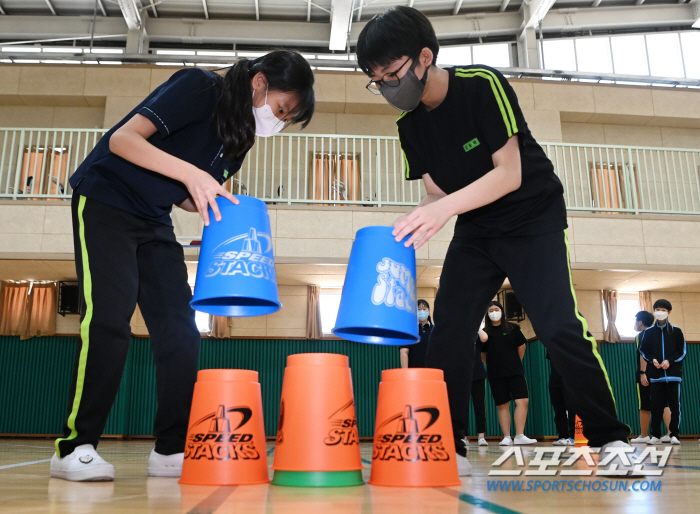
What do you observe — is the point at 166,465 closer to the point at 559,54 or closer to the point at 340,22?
the point at 340,22

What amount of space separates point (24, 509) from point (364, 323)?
764 mm

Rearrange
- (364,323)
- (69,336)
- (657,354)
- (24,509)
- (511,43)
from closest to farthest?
(24,509)
(364,323)
(657,354)
(69,336)
(511,43)

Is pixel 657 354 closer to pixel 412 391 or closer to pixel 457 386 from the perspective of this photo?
pixel 457 386

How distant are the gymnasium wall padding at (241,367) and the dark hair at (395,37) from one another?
6329 mm

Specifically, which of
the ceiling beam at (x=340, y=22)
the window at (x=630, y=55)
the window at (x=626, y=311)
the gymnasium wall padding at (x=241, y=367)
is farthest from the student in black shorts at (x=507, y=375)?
the window at (x=630, y=55)

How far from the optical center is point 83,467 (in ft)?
4.12

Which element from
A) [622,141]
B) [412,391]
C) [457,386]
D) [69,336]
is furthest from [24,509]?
[622,141]

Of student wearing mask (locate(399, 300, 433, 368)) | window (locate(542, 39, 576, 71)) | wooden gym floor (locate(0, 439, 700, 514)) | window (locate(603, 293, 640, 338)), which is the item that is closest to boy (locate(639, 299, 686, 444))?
student wearing mask (locate(399, 300, 433, 368))

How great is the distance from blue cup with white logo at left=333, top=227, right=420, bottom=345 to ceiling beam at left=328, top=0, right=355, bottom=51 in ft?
23.8

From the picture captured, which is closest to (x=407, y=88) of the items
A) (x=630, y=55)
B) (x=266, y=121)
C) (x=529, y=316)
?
(x=266, y=121)

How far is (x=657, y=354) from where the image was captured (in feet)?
17.2

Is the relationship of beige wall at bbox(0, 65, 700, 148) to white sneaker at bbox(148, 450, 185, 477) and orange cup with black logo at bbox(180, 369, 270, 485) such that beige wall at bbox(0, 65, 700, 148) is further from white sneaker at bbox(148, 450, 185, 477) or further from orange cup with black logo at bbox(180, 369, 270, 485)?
orange cup with black logo at bbox(180, 369, 270, 485)

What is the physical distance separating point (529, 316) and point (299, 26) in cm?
914

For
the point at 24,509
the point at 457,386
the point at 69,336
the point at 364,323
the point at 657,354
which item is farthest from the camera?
the point at 69,336
